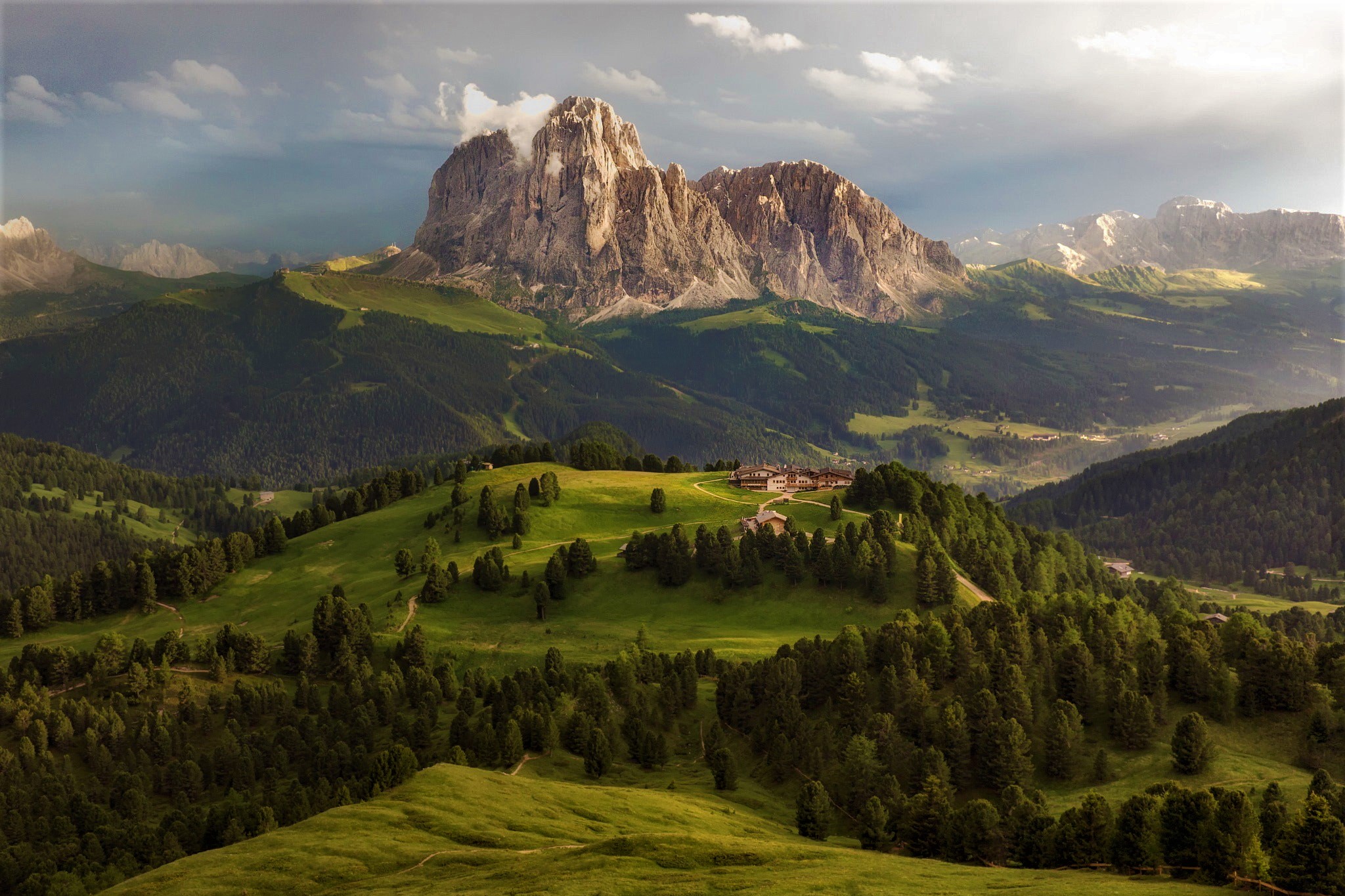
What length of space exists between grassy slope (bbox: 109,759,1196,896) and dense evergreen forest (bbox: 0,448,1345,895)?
807cm

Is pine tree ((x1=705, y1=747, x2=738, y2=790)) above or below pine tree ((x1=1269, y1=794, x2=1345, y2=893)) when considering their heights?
below

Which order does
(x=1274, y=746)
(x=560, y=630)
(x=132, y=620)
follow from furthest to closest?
(x=132, y=620), (x=560, y=630), (x=1274, y=746)

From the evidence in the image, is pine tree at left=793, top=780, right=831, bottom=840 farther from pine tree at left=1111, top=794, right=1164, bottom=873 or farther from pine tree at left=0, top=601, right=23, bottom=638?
pine tree at left=0, top=601, right=23, bottom=638

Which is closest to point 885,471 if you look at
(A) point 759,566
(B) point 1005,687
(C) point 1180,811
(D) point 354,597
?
(A) point 759,566

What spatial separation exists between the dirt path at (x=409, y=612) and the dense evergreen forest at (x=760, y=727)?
5.67 metres

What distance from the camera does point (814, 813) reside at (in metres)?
89.7

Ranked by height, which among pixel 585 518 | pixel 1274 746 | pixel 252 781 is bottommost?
pixel 252 781

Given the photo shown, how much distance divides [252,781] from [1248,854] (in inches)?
4116

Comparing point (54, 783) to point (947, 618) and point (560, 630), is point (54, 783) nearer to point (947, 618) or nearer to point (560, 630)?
point (560, 630)

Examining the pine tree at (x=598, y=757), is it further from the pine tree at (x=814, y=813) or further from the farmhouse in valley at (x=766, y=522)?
the farmhouse in valley at (x=766, y=522)

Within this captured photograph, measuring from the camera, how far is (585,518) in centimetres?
19762

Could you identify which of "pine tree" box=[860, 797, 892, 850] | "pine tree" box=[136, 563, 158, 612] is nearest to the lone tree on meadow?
"pine tree" box=[860, 797, 892, 850]

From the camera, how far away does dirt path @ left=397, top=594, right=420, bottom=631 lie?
154750mm

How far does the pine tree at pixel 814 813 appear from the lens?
8938cm
